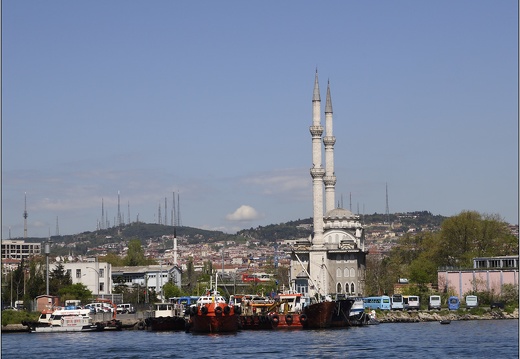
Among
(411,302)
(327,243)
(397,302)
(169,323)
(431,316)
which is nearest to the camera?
(169,323)

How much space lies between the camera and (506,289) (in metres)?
96.7

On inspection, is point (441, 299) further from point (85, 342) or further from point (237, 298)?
point (85, 342)

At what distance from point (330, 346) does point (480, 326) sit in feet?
73.7

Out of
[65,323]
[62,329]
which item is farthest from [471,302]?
[62,329]

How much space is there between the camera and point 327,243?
384ft

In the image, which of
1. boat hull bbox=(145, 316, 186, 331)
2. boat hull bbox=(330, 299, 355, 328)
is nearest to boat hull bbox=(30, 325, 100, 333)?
boat hull bbox=(145, 316, 186, 331)

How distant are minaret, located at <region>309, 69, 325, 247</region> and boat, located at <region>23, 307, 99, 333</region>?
40.9m

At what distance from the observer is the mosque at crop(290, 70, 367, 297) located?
371ft

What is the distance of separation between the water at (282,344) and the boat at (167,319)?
1.64 metres

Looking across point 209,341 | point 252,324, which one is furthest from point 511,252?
point 209,341

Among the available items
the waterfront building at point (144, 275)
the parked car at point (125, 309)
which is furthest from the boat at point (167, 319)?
the waterfront building at point (144, 275)

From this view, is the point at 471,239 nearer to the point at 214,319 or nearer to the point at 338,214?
the point at 338,214

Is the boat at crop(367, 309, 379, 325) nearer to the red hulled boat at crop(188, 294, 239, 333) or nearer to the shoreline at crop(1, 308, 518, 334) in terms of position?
the shoreline at crop(1, 308, 518, 334)

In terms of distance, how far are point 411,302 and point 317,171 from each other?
21206 mm
